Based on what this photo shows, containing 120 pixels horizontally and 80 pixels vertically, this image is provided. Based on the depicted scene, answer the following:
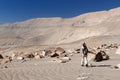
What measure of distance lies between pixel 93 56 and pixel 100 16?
5743 inches

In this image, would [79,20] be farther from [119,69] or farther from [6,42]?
[119,69]

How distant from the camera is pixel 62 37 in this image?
10581cm

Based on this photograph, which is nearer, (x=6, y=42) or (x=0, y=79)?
(x=0, y=79)

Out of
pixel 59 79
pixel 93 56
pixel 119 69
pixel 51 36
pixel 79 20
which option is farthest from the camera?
pixel 79 20

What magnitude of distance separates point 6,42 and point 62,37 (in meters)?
25.0

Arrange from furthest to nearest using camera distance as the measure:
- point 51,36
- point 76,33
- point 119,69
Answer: point 51,36
point 76,33
point 119,69

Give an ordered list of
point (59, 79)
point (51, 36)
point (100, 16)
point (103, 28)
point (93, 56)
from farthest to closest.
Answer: point (100, 16)
point (51, 36)
point (103, 28)
point (93, 56)
point (59, 79)

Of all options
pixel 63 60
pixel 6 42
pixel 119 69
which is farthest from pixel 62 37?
pixel 119 69

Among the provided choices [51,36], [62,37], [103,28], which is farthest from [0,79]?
[51,36]

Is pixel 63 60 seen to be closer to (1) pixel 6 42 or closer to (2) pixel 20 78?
(2) pixel 20 78

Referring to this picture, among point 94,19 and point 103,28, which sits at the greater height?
point 94,19

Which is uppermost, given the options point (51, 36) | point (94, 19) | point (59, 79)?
point (94, 19)

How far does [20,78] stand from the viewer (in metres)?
10.5

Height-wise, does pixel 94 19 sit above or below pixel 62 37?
above
